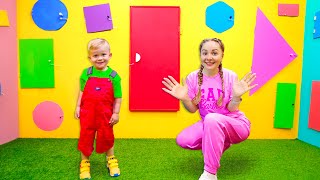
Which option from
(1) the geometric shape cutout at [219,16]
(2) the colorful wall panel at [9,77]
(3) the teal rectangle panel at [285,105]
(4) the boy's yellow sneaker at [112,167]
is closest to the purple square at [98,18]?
(2) the colorful wall panel at [9,77]

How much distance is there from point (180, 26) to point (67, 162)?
Result: 1495mm

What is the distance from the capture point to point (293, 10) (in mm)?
2855

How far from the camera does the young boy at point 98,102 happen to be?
1.81 meters

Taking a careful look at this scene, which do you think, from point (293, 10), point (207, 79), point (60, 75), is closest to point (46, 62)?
point (60, 75)

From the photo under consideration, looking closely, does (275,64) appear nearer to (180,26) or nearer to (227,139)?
(180,26)

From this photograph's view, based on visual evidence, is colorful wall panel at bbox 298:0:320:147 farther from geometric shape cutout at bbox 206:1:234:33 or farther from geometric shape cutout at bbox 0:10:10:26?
geometric shape cutout at bbox 0:10:10:26

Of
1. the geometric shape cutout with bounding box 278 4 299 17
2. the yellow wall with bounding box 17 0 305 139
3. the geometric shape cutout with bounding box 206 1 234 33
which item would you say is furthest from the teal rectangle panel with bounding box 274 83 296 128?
the geometric shape cutout with bounding box 206 1 234 33

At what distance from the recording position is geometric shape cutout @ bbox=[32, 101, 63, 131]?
287 cm

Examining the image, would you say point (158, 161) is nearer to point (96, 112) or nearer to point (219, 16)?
point (96, 112)

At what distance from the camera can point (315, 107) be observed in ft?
8.77

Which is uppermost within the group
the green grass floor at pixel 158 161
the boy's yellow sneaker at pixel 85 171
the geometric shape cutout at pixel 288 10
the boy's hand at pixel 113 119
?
the geometric shape cutout at pixel 288 10

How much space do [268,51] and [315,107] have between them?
624 mm

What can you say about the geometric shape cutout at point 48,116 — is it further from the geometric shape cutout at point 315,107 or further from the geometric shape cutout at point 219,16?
the geometric shape cutout at point 315,107

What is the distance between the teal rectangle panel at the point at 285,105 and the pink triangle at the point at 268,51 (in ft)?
0.55
